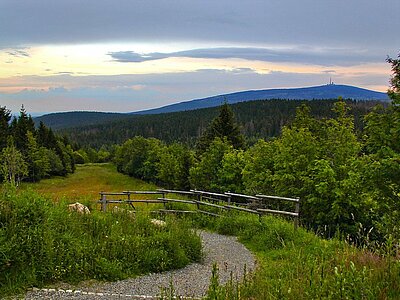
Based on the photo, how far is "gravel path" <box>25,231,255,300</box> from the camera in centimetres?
775

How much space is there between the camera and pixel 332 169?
20609 mm

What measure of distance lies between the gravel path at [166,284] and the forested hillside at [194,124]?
112617 mm

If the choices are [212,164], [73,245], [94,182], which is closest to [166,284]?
[73,245]

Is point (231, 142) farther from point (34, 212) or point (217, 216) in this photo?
point (34, 212)

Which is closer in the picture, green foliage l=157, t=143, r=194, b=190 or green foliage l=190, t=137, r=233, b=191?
green foliage l=190, t=137, r=233, b=191

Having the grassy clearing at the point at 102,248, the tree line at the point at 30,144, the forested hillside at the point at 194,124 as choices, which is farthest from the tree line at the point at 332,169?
the forested hillside at the point at 194,124

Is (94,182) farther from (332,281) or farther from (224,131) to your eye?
(332,281)

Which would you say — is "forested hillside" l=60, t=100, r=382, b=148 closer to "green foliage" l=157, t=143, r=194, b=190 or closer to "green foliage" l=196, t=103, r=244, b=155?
"green foliage" l=157, t=143, r=194, b=190

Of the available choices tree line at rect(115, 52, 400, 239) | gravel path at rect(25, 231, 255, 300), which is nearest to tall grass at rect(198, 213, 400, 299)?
tree line at rect(115, 52, 400, 239)

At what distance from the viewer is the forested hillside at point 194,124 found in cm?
13262

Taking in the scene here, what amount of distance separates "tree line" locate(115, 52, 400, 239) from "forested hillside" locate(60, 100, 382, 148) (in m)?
86.9

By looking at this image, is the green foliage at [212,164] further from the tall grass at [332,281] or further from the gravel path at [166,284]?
the tall grass at [332,281]

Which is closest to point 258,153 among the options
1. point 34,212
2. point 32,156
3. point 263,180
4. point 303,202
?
point 263,180

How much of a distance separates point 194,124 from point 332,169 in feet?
437
